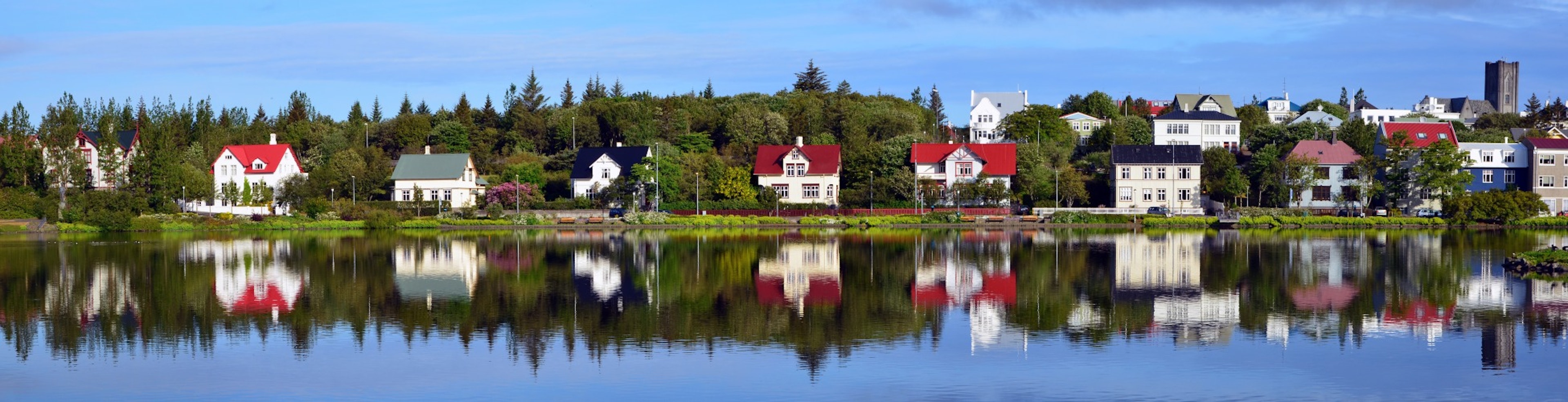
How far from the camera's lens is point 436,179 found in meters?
64.2

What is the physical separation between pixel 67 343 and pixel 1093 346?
15841 mm

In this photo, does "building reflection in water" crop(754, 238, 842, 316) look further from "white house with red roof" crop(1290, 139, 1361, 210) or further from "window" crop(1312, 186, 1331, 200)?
"window" crop(1312, 186, 1331, 200)

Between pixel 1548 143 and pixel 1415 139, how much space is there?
214 inches

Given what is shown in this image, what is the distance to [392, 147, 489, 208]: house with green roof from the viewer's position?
64250 millimetres

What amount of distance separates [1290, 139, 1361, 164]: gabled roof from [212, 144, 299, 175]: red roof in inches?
1895

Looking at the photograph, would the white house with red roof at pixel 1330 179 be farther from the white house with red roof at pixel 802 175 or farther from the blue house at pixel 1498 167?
the white house with red roof at pixel 802 175

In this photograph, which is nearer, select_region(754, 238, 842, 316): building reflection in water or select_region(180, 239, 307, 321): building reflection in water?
select_region(180, 239, 307, 321): building reflection in water

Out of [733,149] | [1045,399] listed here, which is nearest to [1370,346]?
[1045,399]

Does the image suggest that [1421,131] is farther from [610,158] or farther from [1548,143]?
[610,158]

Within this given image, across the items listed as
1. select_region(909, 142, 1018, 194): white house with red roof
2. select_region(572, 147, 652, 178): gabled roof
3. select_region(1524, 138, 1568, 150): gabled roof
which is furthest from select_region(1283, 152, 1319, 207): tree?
select_region(572, 147, 652, 178): gabled roof

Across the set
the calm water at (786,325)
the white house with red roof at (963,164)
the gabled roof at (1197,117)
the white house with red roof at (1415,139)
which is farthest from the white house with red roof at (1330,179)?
the calm water at (786,325)

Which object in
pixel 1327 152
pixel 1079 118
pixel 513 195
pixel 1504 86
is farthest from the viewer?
pixel 1504 86

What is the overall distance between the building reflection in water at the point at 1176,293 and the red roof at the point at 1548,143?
26434 mm

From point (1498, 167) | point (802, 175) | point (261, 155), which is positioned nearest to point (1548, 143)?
point (1498, 167)
